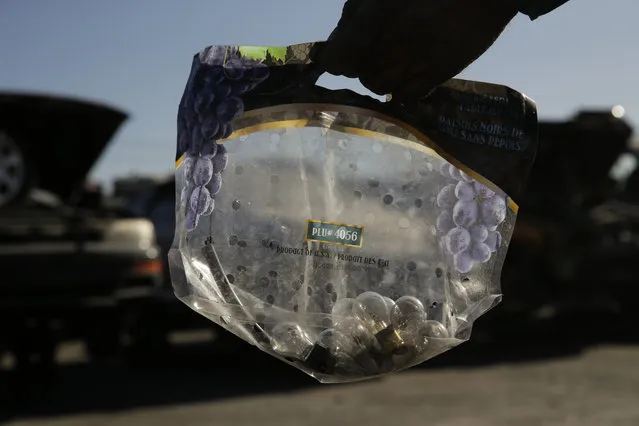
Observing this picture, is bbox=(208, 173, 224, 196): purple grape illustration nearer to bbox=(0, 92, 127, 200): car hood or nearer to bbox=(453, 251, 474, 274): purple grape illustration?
bbox=(453, 251, 474, 274): purple grape illustration

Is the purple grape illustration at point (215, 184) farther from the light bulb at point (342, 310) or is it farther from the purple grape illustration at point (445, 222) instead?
the purple grape illustration at point (445, 222)

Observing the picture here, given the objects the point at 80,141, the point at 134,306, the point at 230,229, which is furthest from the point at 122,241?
the point at 230,229

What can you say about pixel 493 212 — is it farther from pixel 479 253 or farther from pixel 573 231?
pixel 573 231

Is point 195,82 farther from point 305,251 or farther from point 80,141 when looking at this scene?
point 80,141

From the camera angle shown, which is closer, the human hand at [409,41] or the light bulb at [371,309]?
the human hand at [409,41]

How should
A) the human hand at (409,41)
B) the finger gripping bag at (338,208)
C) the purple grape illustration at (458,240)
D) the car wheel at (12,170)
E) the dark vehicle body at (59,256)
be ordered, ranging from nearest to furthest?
the human hand at (409,41)
the finger gripping bag at (338,208)
the purple grape illustration at (458,240)
the dark vehicle body at (59,256)
the car wheel at (12,170)

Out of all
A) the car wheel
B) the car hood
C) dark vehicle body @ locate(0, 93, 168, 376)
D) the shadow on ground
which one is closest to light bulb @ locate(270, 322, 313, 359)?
the shadow on ground

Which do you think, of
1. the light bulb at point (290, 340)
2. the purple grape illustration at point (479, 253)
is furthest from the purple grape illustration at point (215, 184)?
the purple grape illustration at point (479, 253)
